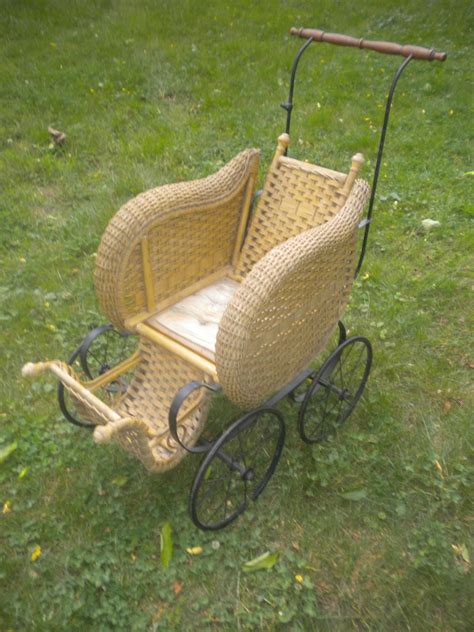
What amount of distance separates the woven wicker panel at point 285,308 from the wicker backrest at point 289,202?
0.47 feet

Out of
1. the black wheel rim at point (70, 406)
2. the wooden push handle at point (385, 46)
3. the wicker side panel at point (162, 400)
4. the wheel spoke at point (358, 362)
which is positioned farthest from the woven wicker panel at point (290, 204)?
the black wheel rim at point (70, 406)

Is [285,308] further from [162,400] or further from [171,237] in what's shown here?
[162,400]

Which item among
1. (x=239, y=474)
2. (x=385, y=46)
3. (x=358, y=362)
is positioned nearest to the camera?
(x=385, y=46)

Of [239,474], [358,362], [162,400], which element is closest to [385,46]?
[358,362]

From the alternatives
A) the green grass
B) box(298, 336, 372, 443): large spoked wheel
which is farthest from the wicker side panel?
box(298, 336, 372, 443): large spoked wheel

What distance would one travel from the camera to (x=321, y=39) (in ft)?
7.44

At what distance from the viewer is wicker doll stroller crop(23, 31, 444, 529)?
6.05 ft

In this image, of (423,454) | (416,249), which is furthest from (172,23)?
(423,454)

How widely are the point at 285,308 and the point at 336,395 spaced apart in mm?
1028

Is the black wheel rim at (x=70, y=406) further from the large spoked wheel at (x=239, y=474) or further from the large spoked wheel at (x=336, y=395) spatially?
the large spoked wheel at (x=336, y=395)

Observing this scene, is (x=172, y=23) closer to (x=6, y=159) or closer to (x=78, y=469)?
(x=6, y=159)

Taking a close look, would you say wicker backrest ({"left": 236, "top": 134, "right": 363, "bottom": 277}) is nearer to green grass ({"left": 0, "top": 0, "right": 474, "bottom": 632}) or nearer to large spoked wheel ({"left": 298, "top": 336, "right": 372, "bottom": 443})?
large spoked wheel ({"left": 298, "top": 336, "right": 372, "bottom": 443})

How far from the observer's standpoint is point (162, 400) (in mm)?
2312

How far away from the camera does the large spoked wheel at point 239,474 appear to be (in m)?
2.22
